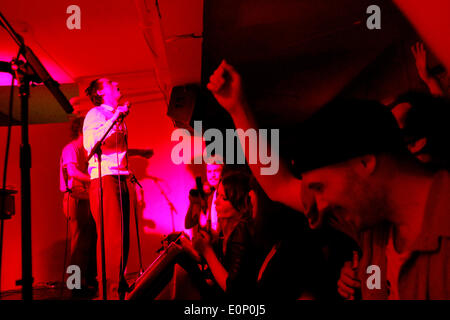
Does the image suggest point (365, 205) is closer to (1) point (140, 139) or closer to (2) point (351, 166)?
(2) point (351, 166)


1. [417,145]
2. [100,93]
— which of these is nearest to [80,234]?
[100,93]

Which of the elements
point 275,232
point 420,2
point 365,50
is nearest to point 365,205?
point 275,232

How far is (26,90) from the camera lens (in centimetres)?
154

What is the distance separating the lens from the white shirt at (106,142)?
227cm

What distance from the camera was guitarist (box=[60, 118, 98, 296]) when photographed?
3.14 m

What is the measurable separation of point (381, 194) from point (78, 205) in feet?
9.85

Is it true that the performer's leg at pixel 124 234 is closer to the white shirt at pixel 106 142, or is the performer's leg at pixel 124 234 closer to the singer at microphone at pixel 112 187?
the singer at microphone at pixel 112 187

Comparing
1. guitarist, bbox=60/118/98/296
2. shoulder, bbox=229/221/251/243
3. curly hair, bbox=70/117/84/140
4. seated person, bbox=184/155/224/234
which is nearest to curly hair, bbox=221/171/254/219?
shoulder, bbox=229/221/251/243

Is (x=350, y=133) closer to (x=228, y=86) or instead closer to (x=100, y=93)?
(x=228, y=86)

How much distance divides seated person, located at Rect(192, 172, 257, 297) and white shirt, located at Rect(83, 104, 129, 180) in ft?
2.35

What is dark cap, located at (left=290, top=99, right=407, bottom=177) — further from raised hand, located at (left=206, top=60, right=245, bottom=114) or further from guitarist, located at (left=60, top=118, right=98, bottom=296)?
guitarist, located at (left=60, top=118, right=98, bottom=296)

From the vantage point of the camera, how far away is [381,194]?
2.76 ft

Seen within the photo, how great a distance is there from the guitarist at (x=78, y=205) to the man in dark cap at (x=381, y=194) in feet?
8.51

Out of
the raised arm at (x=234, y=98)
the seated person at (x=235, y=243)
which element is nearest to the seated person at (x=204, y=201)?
the seated person at (x=235, y=243)
